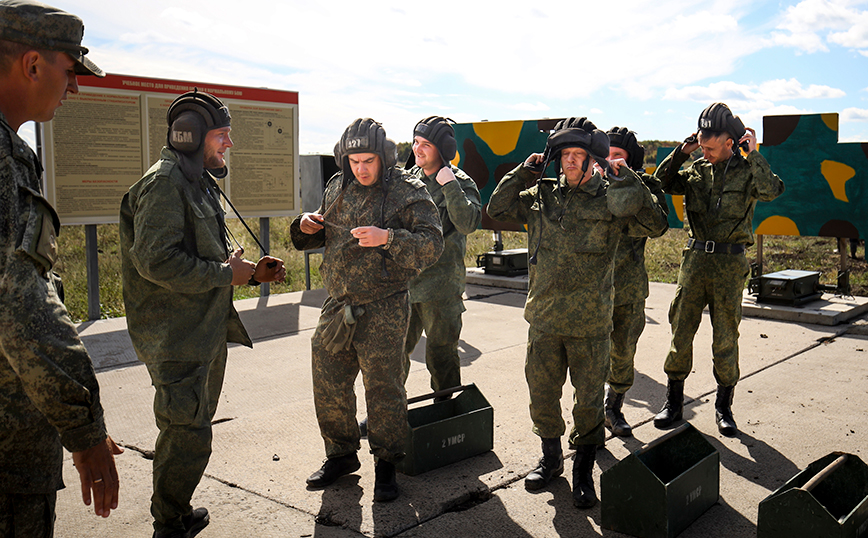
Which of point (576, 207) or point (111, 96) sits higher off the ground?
point (111, 96)

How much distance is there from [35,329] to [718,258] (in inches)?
173

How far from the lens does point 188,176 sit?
3076mm

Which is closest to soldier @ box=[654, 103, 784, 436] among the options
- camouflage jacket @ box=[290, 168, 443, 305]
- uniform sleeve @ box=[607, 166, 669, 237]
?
uniform sleeve @ box=[607, 166, 669, 237]

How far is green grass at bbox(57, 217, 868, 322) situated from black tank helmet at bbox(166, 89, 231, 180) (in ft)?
20.5

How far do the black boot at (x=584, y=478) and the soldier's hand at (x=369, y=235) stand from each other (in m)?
1.60

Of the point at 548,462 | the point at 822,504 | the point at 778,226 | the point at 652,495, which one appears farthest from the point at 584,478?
the point at 778,226

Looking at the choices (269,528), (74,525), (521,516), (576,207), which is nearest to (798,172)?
(576,207)

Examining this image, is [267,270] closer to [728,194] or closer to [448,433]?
[448,433]

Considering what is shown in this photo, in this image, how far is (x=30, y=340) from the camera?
163 centimetres

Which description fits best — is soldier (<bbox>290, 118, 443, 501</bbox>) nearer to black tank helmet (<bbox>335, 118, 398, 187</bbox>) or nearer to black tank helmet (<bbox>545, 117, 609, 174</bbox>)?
black tank helmet (<bbox>335, 118, 398, 187</bbox>)

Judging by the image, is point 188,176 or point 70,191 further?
point 70,191

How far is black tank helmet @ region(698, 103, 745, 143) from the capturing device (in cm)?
477

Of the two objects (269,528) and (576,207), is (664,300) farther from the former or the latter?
(269,528)

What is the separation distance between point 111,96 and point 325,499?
5827 mm
